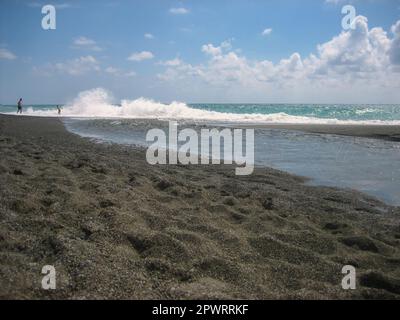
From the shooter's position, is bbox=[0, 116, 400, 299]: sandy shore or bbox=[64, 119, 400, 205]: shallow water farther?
bbox=[64, 119, 400, 205]: shallow water

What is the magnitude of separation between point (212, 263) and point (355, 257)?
6.40 ft

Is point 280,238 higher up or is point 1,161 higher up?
point 1,161

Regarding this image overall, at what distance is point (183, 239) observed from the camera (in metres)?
4.93

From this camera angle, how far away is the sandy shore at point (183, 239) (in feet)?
12.5

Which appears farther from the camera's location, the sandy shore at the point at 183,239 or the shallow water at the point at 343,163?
the shallow water at the point at 343,163

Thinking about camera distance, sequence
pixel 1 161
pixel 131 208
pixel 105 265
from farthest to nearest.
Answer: pixel 1 161 < pixel 131 208 < pixel 105 265

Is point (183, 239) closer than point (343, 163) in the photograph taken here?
Yes

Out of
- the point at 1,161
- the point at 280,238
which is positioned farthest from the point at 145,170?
the point at 280,238

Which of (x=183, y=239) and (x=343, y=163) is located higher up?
(x=343, y=163)

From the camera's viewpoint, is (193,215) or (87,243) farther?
(193,215)

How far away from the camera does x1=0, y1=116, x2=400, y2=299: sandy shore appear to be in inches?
150
